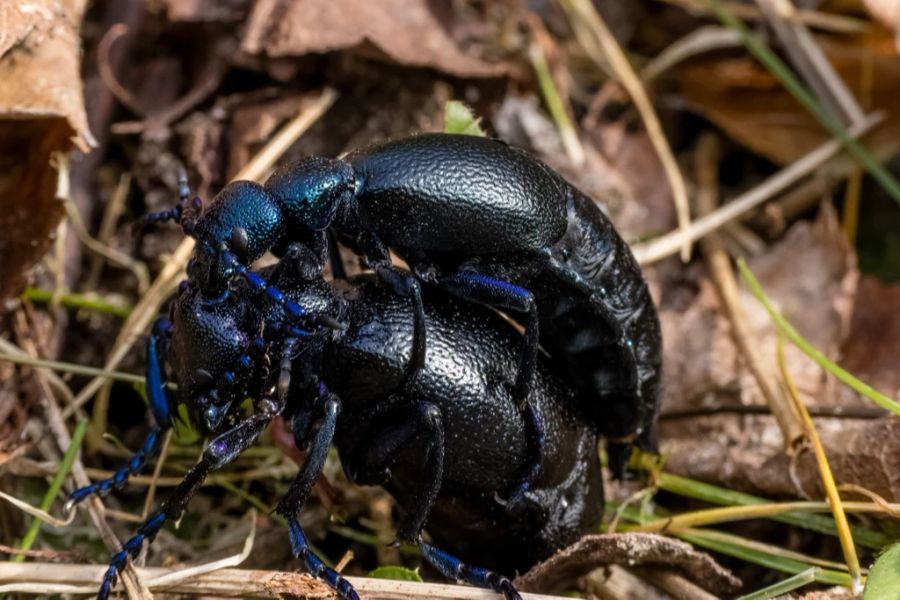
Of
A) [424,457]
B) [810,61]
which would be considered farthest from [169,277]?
[810,61]

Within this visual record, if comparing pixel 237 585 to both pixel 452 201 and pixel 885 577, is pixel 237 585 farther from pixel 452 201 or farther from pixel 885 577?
pixel 885 577

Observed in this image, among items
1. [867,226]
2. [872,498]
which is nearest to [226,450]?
[872,498]

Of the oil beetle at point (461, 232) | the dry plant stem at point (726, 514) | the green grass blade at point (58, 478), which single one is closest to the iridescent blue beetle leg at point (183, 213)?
the oil beetle at point (461, 232)

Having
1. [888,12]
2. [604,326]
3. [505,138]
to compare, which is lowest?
[604,326]

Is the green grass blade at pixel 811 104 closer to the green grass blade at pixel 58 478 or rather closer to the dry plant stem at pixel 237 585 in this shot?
the dry plant stem at pixel 237 585

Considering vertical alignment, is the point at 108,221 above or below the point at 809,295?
above

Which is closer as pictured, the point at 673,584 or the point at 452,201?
the point at 452,201

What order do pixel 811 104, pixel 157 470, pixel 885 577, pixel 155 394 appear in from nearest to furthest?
pixel 885 577, pixel 155 394, pixel 157 470, pixel 811 104

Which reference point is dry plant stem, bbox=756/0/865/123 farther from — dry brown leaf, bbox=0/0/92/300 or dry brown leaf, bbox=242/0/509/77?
dry brown leaf, bbox=0/0/92/300

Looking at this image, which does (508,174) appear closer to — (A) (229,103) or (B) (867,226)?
(A) (229,103)
